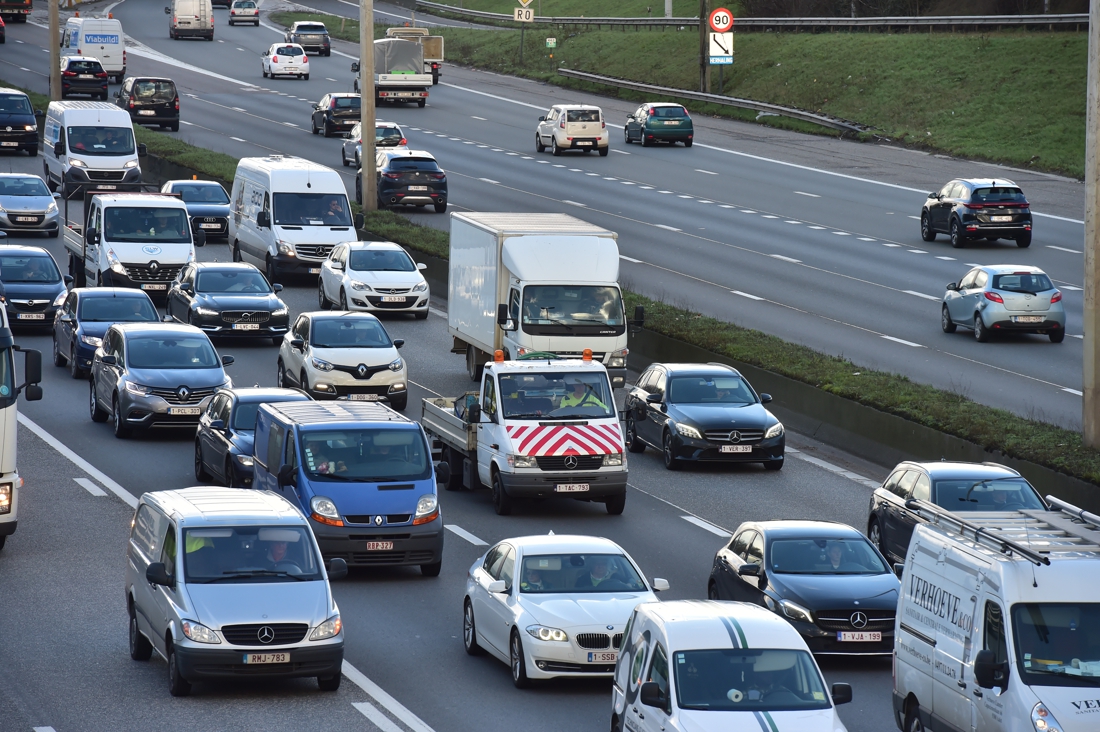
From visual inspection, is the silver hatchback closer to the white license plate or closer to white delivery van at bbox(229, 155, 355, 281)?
white delivery van at bbox(229, 155, 355, 281)

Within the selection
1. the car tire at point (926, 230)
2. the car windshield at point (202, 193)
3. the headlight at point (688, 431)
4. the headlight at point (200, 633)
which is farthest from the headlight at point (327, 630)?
the car tire at point (926, 230)

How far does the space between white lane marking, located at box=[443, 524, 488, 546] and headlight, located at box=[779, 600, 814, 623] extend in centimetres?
556

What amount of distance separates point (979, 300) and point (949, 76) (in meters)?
33.9

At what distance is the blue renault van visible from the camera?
65.0ft

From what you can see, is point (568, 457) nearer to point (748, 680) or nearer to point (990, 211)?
point (748, 680)

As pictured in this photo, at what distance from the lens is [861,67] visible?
70.9m

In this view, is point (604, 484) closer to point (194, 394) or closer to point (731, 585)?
point (731, 585)

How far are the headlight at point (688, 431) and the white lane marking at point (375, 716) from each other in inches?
468

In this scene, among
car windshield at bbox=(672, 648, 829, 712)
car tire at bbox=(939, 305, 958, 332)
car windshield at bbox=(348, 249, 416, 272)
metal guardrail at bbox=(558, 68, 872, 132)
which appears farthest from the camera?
metal guardrail at bbox=(558, 68, 872, 132)

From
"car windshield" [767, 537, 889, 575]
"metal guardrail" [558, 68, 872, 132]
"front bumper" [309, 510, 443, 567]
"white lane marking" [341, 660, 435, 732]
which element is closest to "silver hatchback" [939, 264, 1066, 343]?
"car windshield" [767, 537, 889, 575]

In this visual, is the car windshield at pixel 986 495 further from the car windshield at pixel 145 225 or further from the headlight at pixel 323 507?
the car windshield at pixel 145 225

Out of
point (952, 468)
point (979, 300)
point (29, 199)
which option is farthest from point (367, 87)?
point (952, 468)

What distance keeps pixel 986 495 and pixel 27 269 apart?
23.2 meters

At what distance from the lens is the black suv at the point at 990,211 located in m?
44.2
